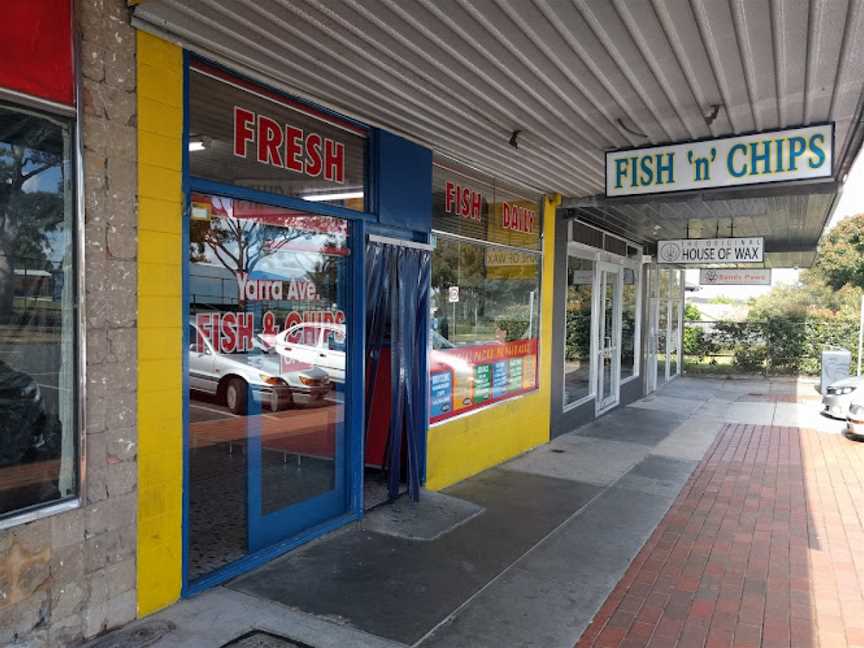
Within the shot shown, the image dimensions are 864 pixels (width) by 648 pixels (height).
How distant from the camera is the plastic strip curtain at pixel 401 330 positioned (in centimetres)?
564

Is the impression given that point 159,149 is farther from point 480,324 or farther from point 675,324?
point 675,324

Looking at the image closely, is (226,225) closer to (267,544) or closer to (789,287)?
(267,544)

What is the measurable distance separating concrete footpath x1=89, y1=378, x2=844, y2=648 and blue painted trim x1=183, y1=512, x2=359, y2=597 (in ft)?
0.21

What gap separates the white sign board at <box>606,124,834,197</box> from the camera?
4711mm

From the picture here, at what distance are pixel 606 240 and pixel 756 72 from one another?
22.7ft

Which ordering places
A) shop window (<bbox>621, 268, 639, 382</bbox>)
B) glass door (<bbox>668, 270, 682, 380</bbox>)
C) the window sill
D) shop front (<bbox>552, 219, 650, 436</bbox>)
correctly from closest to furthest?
the window sill < shop front (<bbox>552, 219, 650, 436</bbox>) < shop window (<bbox>621, 268, 639, 382</bbox>) < glass door (<bbox>668, 270, 682, 380</bbox>)

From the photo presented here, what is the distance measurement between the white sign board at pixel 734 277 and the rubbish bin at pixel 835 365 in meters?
3.53

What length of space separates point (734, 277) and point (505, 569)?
594 inches

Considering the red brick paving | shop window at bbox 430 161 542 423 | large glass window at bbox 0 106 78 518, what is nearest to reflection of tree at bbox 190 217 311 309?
large glass window at bbox 0 106 78 518

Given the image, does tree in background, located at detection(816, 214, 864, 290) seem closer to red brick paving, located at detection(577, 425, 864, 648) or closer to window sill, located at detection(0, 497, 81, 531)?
red brick paving, located at detection(577, 425, 864, 648)

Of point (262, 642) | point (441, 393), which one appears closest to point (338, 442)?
point (441, 393)

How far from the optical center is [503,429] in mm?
7598

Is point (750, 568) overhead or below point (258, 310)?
below

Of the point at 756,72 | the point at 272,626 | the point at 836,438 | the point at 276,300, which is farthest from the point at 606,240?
the point at 272,626
